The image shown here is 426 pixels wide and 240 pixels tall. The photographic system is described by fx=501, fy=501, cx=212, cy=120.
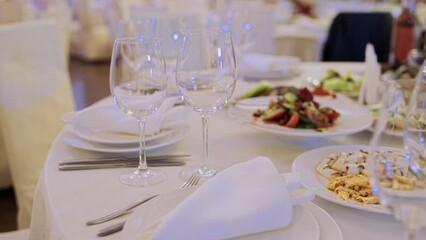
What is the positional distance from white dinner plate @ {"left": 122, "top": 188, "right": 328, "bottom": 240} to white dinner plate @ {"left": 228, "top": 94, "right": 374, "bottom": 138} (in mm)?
359

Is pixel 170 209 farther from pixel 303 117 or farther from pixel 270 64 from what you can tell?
pixel 270 64

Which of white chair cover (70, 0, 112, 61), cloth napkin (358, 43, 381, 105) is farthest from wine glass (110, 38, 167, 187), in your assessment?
white chair cover (70, 0, 112, 61)

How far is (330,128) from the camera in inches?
46.6

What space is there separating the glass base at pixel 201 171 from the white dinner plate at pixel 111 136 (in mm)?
135

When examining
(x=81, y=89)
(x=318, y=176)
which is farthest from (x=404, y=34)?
(x=81, y=89)

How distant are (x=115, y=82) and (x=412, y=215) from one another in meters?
0.58

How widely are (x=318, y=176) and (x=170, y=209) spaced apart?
330mm

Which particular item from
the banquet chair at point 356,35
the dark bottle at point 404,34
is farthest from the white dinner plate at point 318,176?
the banquet chair at point 356,35

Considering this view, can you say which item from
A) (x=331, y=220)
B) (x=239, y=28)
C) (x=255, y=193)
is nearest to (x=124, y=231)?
(x=255, y=193)

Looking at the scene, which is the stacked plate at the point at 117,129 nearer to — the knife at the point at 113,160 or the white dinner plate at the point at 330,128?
the knife at the point at 113,160

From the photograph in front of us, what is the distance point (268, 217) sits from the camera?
0.70m

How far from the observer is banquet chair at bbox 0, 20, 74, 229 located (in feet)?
5.83

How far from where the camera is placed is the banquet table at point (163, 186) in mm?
786

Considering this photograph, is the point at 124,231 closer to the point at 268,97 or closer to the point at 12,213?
the point at 268,97
